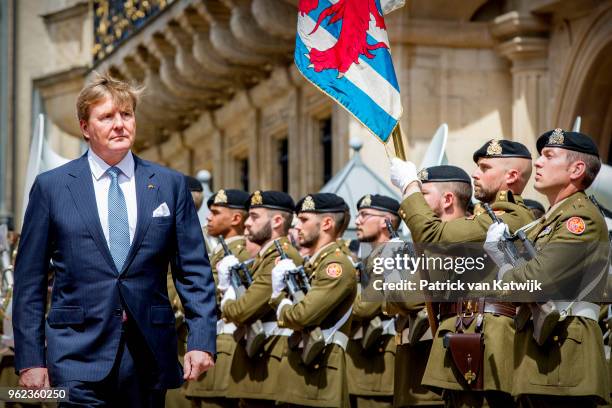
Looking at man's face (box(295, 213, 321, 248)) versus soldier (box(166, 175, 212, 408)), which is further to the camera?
soldier (box(166, 175, 212, 408))

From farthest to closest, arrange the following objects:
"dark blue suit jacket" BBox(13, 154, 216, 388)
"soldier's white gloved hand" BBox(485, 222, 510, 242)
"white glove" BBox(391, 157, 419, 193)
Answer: "white glove" BBox(391, 157, 419, 193) → "soldier's white gloved hand" BBox(485, 222, 510, 242) → "dark blue suit jacket" BBox(13, 154, 216, 388)

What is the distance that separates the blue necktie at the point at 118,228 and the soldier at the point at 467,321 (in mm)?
1719

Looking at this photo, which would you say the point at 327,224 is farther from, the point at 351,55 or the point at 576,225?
the point at 576,225

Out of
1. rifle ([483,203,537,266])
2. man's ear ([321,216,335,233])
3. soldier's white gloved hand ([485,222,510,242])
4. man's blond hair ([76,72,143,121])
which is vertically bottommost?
rifle ([483,203,537,266])

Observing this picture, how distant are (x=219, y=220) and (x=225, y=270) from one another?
36.8 inches

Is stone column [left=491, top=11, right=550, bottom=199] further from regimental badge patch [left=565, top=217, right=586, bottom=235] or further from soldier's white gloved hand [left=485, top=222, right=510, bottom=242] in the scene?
regimental badge patch [left=565, top=217, right=586, bottom=235]

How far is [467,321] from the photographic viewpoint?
7.71 meters

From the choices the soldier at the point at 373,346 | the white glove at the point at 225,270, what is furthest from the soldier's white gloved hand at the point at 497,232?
the white glove at the point at 225,270

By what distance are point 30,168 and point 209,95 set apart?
368 inches

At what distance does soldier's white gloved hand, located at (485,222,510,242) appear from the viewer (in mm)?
7387

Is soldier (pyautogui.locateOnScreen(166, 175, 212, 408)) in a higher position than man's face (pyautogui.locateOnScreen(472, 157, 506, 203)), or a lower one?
lower

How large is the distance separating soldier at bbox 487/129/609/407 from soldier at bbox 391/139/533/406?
110 millimetres

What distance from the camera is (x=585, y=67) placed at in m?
14.2

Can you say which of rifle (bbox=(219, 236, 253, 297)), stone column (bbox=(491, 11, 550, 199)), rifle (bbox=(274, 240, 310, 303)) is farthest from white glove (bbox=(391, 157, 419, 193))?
stone column (bbox=(491, 11, 550, 199))
